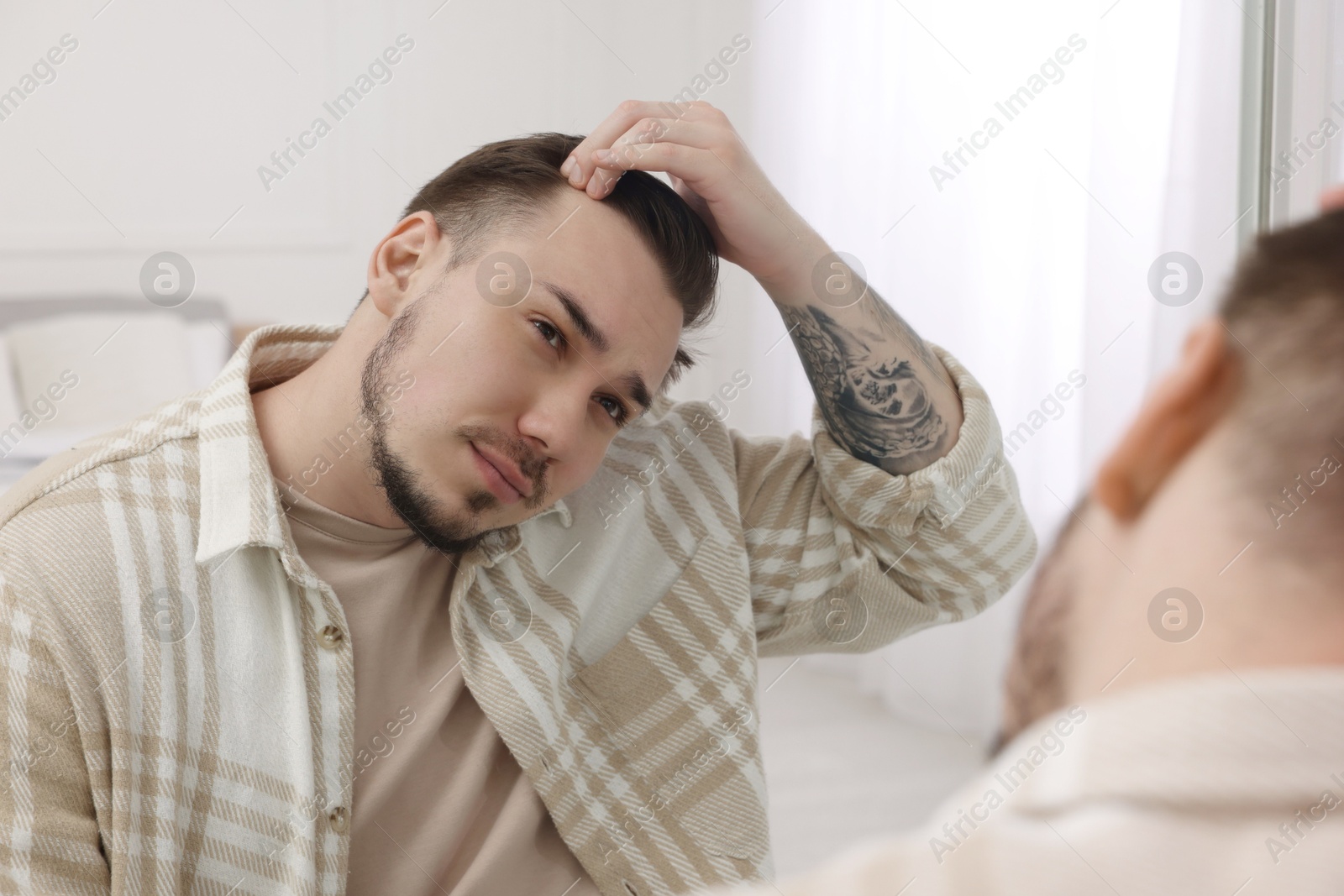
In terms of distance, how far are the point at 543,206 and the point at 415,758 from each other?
1.62 feet

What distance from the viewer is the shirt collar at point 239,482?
765 mm

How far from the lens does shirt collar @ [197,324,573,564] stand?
765 mm

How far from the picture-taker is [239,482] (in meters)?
0.79

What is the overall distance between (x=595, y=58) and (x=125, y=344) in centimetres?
149

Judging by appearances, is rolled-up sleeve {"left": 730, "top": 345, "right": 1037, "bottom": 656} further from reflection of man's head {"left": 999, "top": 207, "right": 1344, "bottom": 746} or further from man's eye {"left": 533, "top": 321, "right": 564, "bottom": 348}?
Result: reflection of man's head {"left": 999, "top": 207, "right": 1344, "bottom": 746}

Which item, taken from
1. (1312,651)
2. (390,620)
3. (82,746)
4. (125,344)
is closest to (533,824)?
(390,620)

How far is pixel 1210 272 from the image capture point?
1.54 m

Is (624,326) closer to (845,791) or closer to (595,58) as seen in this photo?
(845,791)

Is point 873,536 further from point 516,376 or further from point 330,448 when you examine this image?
point 330,448

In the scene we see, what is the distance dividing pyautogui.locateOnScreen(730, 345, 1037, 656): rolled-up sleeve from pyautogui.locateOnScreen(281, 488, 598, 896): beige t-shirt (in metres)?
0.32

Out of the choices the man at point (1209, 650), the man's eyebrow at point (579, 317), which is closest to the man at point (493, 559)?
the man's eyebrow at point (579, 317)

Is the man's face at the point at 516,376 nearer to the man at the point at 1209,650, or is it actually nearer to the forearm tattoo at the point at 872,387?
the forearm tattoo at the point at 872,387

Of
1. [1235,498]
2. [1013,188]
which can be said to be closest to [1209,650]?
[1235,498]

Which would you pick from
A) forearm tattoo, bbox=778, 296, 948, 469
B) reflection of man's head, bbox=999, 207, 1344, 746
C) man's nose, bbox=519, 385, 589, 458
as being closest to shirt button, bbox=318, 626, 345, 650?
man's nose, bbox=519, 385, 589, 458
